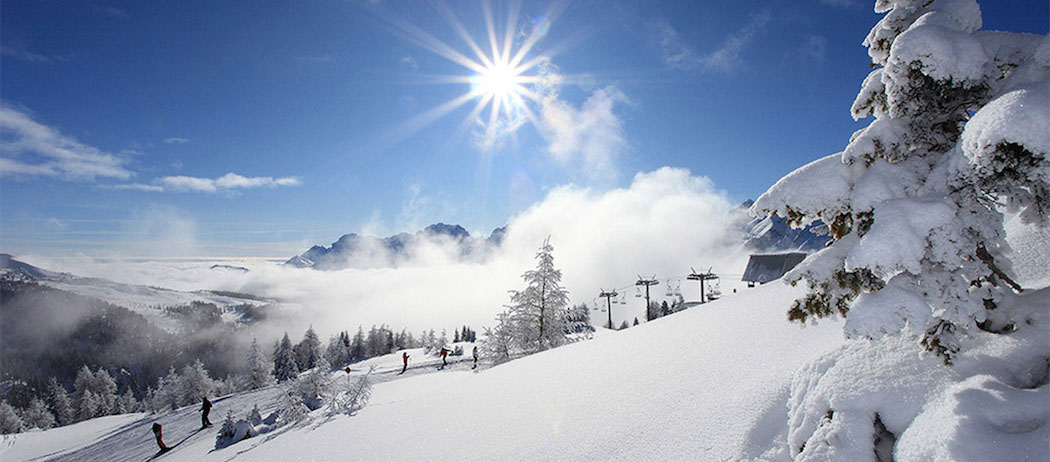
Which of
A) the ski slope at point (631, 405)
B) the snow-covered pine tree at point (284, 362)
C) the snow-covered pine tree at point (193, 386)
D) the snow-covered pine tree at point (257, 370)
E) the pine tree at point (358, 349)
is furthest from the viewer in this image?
the pine tree at point (358, 349)

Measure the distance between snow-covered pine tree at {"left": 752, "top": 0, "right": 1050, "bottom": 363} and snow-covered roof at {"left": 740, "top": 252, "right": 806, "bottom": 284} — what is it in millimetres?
22368

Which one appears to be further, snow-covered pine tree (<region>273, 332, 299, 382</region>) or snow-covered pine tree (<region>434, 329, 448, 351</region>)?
snow-covered pine tree (<region>273, 332, 299, 382</region>)

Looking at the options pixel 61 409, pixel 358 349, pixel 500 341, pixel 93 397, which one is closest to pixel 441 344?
pixel 358 349

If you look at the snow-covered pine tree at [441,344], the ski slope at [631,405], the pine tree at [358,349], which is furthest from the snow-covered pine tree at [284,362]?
the ski slope at [631,405]

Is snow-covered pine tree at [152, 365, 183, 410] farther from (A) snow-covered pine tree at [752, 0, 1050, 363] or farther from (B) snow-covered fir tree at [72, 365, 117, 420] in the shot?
(A) snow-covered pine tree at [752, 0, 1050, 363]

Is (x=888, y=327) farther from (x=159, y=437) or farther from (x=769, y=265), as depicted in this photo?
(x=769, y=265)

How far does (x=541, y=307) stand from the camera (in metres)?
24.6

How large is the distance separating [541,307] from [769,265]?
15430mm

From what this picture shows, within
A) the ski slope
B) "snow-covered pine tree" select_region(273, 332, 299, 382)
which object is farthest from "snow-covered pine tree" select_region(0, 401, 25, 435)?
the ski slope

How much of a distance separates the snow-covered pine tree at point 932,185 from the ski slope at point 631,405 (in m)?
1.23

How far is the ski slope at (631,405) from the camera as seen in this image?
3859 millimetres

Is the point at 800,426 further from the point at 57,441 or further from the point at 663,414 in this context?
the point at 57,441

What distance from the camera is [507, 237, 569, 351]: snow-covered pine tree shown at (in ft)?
78.4

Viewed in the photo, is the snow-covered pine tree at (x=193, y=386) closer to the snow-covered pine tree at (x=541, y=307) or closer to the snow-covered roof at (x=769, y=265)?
the snow-covered pine tree at (x=541, y=307)
